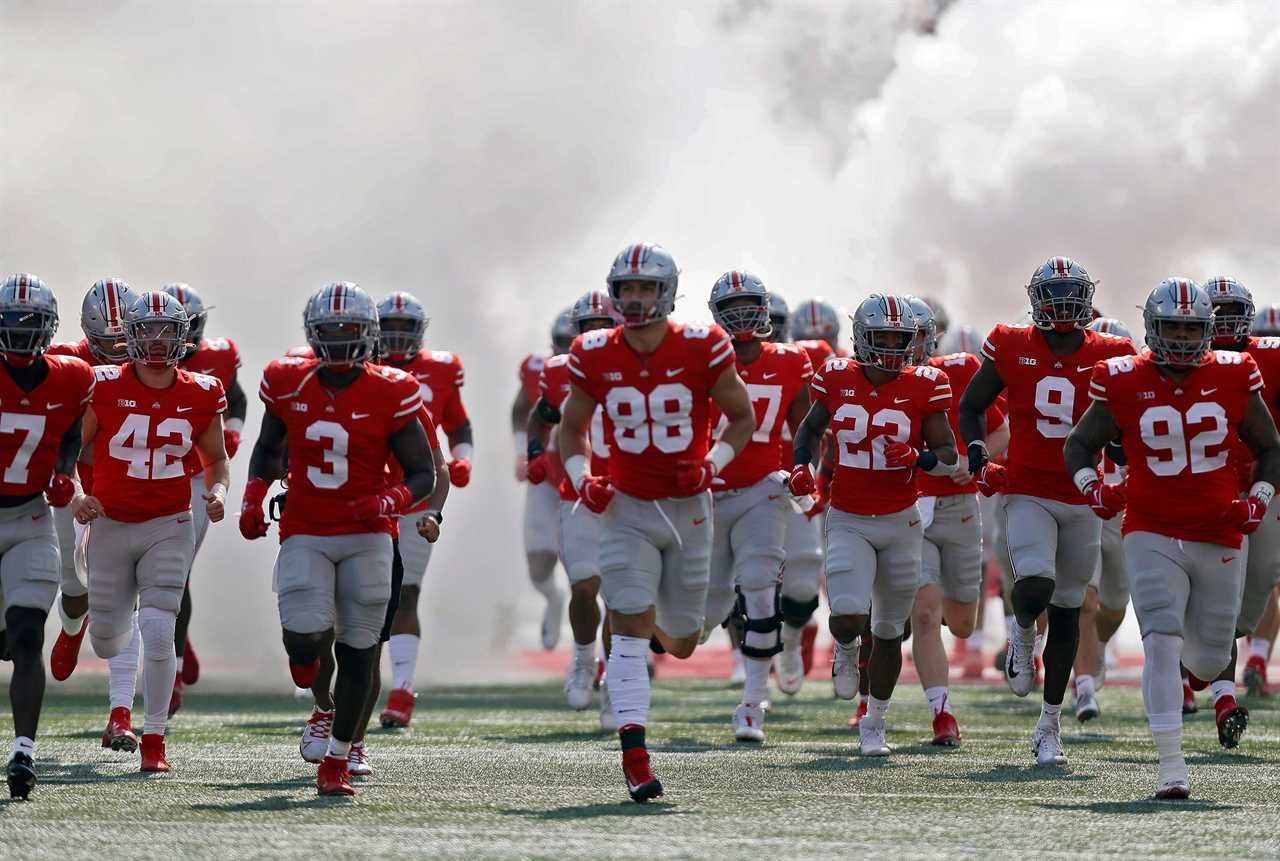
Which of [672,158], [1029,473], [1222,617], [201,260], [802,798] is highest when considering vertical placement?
[672,158]

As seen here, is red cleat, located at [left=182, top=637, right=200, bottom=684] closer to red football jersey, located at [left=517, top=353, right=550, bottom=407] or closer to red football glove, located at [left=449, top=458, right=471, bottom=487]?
red football glove, located at [left=449, top=458, right=471, bottom=487]

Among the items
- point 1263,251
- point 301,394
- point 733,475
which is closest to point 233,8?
point 1263,251

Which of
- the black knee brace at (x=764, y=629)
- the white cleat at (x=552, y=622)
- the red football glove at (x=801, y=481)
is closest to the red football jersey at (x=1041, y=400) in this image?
the red football glove at (x=801, y=481)

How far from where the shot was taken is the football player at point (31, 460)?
709cm

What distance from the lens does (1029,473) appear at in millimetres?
8633

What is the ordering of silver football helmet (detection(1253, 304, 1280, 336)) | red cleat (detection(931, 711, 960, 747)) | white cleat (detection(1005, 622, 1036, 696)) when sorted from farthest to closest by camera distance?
silver football helmet (detection(1253, 304, 1280, 336)), red cleat (detection(931, 711, 960, 747)), white cleat (detection(1005, 622, 1036, 696))

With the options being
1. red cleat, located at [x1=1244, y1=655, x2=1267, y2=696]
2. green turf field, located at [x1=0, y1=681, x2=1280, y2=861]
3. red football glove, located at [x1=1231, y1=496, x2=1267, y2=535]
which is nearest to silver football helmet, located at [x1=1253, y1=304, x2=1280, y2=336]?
red cleat, located at [x1=1244, y1=655, x2=1267, y2=696]

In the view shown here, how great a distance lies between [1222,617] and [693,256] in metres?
19.5

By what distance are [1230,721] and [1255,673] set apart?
11.1ft

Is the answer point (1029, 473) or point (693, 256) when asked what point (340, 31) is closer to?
point (693, 256)

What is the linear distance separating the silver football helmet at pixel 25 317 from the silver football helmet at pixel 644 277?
2.02 meters

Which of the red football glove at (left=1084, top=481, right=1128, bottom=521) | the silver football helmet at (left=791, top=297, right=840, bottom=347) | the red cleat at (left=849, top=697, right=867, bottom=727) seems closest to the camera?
the red football glove at (left=1084, top=481, right=1128, bottom=521)

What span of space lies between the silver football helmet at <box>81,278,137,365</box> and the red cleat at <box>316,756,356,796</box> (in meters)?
2.88

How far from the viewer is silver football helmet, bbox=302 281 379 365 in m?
7.09
